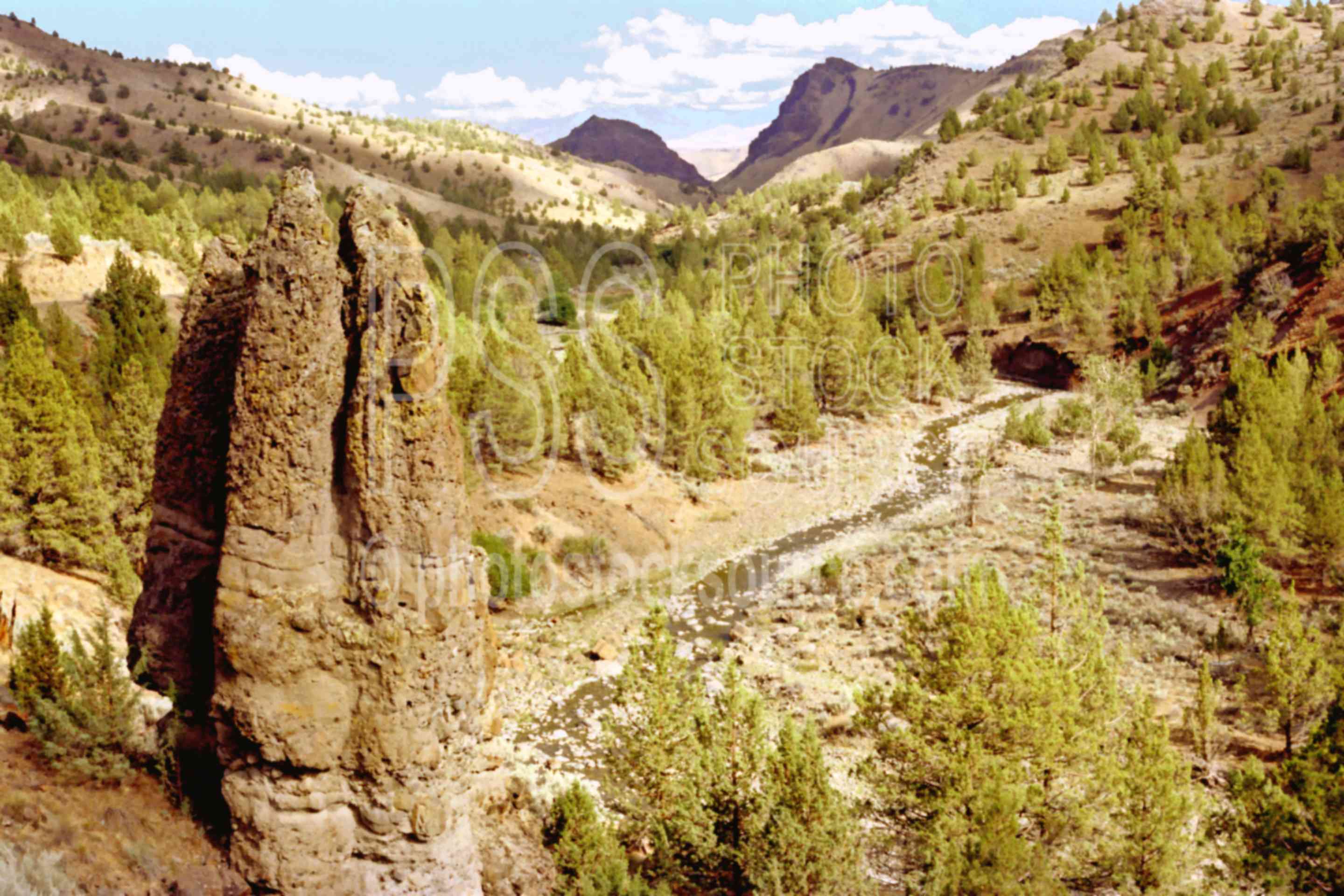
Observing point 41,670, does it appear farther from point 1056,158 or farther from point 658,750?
point 1056,158

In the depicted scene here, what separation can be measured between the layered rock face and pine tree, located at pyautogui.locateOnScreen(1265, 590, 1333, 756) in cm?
1610

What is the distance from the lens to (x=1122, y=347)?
59344 mm

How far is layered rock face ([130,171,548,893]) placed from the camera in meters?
9.04

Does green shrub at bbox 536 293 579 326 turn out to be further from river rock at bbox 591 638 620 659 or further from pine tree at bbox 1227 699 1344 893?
pine tree at bbox 1227 699 1344 893

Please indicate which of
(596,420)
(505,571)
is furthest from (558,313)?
(505,571)

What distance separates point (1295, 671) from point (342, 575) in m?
17.9

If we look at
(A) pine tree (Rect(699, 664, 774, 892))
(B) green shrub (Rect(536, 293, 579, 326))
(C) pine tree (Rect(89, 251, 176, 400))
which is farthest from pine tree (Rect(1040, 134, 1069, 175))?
(A) pine tree (Rect(699, 664, 774, 892))

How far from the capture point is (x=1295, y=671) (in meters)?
17.8

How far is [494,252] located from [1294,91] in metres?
79.7

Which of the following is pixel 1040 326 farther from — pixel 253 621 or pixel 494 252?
pixel 253 621

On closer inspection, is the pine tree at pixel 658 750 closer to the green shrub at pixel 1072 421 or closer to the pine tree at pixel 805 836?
the pine tree at pixel 805 836

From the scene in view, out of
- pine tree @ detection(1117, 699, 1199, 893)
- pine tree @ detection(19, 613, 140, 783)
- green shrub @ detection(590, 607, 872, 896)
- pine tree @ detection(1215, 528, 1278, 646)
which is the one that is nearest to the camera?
pine tree @ detection(19, 613, 140, 783)

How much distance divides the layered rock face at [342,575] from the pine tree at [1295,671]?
16104 millimetres

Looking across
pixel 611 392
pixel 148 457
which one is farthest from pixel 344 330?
pixel 611 392
